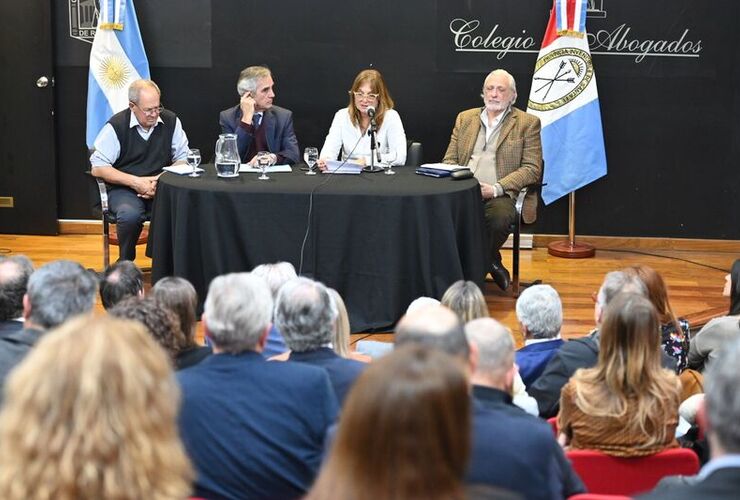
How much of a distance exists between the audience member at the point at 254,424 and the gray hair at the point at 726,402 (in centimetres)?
104

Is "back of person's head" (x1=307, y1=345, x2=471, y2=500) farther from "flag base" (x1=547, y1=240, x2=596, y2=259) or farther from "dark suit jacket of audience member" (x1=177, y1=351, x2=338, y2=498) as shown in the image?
"flag base" (x1=547, y1=240, x2=596, y2=259)

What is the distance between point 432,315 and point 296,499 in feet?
1.78

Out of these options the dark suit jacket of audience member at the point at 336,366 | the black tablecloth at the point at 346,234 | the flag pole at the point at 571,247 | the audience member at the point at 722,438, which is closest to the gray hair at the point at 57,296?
the dark suit jacket of audience member at the point at 336,366

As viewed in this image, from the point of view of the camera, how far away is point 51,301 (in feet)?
9.57

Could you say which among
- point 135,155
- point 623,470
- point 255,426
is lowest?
point 623,470

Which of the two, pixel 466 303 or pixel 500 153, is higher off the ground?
pixel 500 153

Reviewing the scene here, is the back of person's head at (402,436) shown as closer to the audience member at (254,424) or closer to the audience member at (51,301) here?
the audience member at (254,424)

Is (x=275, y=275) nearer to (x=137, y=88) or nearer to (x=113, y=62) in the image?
(x=137, y=88)

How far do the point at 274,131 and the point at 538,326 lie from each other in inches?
126

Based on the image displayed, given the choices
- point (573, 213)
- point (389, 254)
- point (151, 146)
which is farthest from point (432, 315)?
point (573, 213)

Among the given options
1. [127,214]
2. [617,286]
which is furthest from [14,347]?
[127,214]

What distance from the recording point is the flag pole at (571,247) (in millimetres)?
7039

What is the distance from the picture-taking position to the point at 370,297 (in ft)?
17.7

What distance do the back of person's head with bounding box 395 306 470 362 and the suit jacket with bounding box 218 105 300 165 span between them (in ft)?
12.6
